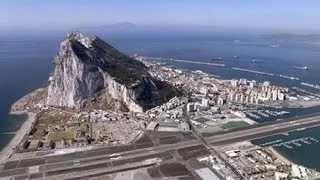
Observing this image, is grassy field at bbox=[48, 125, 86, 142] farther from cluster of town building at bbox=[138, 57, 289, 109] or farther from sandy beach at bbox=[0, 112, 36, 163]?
cluster of town building at bbox=[138, 57, 289, 109]

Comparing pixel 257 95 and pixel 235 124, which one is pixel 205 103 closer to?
pixel 235 124

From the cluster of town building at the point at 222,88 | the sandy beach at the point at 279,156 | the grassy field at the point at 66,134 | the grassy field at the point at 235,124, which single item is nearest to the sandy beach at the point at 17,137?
the grassy field at the point at 66,134

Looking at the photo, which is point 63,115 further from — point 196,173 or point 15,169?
point 196,173

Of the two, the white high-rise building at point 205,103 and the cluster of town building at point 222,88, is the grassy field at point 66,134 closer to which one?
the white high-rise building at point 205,103

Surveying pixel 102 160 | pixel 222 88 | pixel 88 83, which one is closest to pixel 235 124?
pixel 102 160

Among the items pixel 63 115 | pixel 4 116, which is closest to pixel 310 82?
pixel 63 115

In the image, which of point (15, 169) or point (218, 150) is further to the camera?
point (218, 150)

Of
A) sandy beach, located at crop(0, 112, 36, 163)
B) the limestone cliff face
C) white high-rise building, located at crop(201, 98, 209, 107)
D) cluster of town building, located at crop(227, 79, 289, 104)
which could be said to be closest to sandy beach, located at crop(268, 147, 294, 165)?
white high-rise building, located at crop(201, 98, 209, 107)
